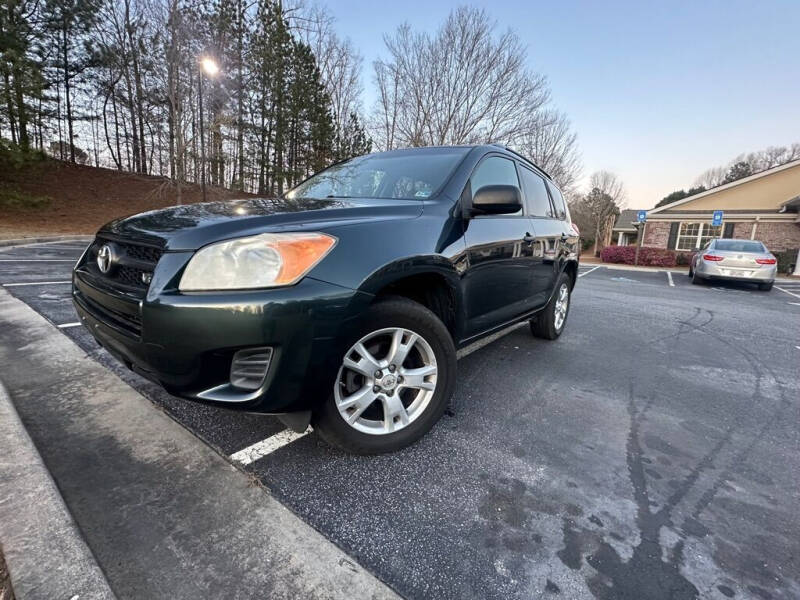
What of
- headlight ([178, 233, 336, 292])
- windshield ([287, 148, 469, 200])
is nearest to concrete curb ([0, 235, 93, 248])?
windshield ([287, 148, 469, 200])

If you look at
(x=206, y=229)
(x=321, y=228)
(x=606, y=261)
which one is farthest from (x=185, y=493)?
(x=606, y=261)

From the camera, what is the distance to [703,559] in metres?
1.49

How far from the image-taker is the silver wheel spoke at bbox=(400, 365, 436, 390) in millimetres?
2049

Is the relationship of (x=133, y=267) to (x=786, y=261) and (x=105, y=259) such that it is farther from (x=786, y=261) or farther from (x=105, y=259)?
(x=786, y=261)

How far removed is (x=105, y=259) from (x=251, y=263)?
98 cm

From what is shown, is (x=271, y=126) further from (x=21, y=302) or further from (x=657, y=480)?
(x=657, y=480)

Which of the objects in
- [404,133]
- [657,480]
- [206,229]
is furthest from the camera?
[404,133]

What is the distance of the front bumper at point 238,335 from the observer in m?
1.50

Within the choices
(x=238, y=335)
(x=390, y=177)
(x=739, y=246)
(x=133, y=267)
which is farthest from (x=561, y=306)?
(x=739, y=246)

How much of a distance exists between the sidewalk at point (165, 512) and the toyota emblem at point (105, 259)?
2.93 ft

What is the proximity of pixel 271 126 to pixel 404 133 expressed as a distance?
861 centimetres

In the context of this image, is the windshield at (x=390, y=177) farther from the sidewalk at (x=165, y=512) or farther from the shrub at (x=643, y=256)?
the shrub at (x=643, y=256)

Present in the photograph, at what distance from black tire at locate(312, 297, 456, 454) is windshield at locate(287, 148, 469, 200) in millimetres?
820

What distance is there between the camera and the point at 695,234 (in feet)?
75.0
